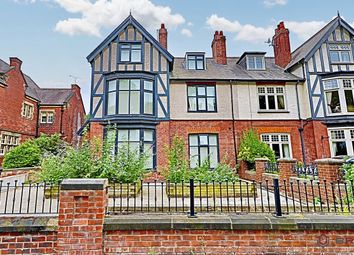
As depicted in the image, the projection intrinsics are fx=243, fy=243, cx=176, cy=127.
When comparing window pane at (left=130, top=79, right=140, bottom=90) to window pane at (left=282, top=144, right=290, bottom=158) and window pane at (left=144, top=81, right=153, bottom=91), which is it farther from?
window pane at (left=282, top=144, right=290, bottom=158)

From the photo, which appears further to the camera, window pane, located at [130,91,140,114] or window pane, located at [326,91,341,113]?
window pane, located at [326,91,341,113]

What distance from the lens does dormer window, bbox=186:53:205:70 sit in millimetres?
18641

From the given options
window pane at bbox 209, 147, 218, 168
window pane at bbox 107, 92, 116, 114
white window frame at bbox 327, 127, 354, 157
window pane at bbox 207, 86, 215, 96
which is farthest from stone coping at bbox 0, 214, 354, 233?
white window frame at bbox 327, 127, 354, 157

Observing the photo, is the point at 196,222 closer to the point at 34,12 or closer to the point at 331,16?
the point at 34,12

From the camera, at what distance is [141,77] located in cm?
1586

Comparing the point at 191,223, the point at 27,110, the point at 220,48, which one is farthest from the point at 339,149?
the point at 27,110

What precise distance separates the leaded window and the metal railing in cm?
621

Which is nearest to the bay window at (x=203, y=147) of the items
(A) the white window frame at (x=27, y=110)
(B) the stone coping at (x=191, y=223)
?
(B) the stone coping at (x=191, y=223)

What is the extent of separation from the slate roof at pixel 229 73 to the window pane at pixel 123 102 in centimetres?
344

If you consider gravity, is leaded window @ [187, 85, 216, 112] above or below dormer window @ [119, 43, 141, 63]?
below

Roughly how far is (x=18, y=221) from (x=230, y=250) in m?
3.82

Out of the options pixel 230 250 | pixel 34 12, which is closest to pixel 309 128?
pixel 230 250

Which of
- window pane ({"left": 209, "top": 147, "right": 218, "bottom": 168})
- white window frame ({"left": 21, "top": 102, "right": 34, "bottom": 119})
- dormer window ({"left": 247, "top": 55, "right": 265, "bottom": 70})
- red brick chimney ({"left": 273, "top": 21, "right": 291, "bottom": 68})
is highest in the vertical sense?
red brick chimney ({"left": 273, "top": 21, "right": 291, "bottom": 68})

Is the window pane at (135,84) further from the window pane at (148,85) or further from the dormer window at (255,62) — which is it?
the dormer window at (255,62)
